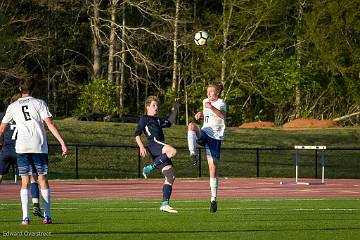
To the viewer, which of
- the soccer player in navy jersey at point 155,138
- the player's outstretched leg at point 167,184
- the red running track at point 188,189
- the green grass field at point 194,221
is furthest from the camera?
the red running track at point 188,189

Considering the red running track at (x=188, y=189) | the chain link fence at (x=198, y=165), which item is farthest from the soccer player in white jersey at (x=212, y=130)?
the chain link fence at (x=198, y=165)

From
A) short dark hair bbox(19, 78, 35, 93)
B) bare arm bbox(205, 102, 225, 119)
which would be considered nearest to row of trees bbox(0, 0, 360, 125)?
bare arm bbox(205, 102, 225, 119)

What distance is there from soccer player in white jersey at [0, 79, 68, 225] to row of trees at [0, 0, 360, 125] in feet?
135

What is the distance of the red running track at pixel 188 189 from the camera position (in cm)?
2752

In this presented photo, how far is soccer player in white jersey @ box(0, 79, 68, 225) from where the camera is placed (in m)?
16.0

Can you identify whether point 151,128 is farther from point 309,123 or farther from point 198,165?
point 309,123

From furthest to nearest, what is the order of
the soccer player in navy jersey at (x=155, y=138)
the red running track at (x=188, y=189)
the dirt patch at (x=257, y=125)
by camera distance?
1. the dirt patch at (x=257, y=125)
2. the red running track at (x=188, y=189)
3. the soccer player in navy jersey at (x=155, y=138)

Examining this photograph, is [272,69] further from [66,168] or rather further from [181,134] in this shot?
[66,168]

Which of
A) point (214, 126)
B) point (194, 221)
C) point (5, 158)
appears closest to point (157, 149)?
point (214, 126)

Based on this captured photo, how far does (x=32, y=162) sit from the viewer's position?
1609cm

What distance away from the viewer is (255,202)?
23.4 metres

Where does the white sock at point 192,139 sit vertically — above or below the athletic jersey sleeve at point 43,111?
below

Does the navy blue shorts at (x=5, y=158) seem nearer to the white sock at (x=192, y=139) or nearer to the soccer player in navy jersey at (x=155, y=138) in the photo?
the soccer player in navy jersey at (x=155, y=138)

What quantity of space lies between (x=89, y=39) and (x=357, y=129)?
1952cm
